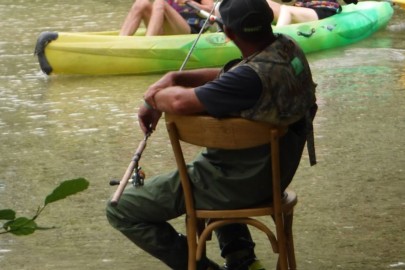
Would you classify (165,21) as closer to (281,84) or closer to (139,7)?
(139,7)

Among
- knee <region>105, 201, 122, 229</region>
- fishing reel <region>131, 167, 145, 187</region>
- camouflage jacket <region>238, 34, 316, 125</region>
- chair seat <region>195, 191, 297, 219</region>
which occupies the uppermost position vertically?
camouflage jacket <region>238, 34, 316, 125</region>

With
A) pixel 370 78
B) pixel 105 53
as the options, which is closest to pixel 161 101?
pixel 370 78

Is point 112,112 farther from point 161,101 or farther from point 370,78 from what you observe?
point 161,101

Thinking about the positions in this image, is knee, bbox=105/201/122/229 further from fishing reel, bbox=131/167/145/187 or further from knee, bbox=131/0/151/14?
knee, bbox=131/0/151/14

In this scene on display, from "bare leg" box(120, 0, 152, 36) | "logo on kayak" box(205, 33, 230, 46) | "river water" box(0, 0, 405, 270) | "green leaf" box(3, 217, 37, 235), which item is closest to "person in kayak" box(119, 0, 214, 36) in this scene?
"bare leg" box(120, 0, 152, 36)

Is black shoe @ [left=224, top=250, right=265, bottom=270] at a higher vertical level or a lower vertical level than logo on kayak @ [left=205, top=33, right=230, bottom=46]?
higher

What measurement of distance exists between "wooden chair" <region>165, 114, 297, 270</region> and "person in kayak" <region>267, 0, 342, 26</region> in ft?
20.9

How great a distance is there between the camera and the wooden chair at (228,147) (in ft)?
12.0

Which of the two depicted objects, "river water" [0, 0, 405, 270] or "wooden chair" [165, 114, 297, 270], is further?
"river water" [0, 0, 405, 270]

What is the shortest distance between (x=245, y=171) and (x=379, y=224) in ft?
4.51

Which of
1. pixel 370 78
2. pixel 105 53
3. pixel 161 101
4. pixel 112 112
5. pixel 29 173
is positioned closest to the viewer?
pixel 161 101

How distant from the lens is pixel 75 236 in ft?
16.5

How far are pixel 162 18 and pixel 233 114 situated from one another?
20.3 ft

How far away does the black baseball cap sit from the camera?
376cm
